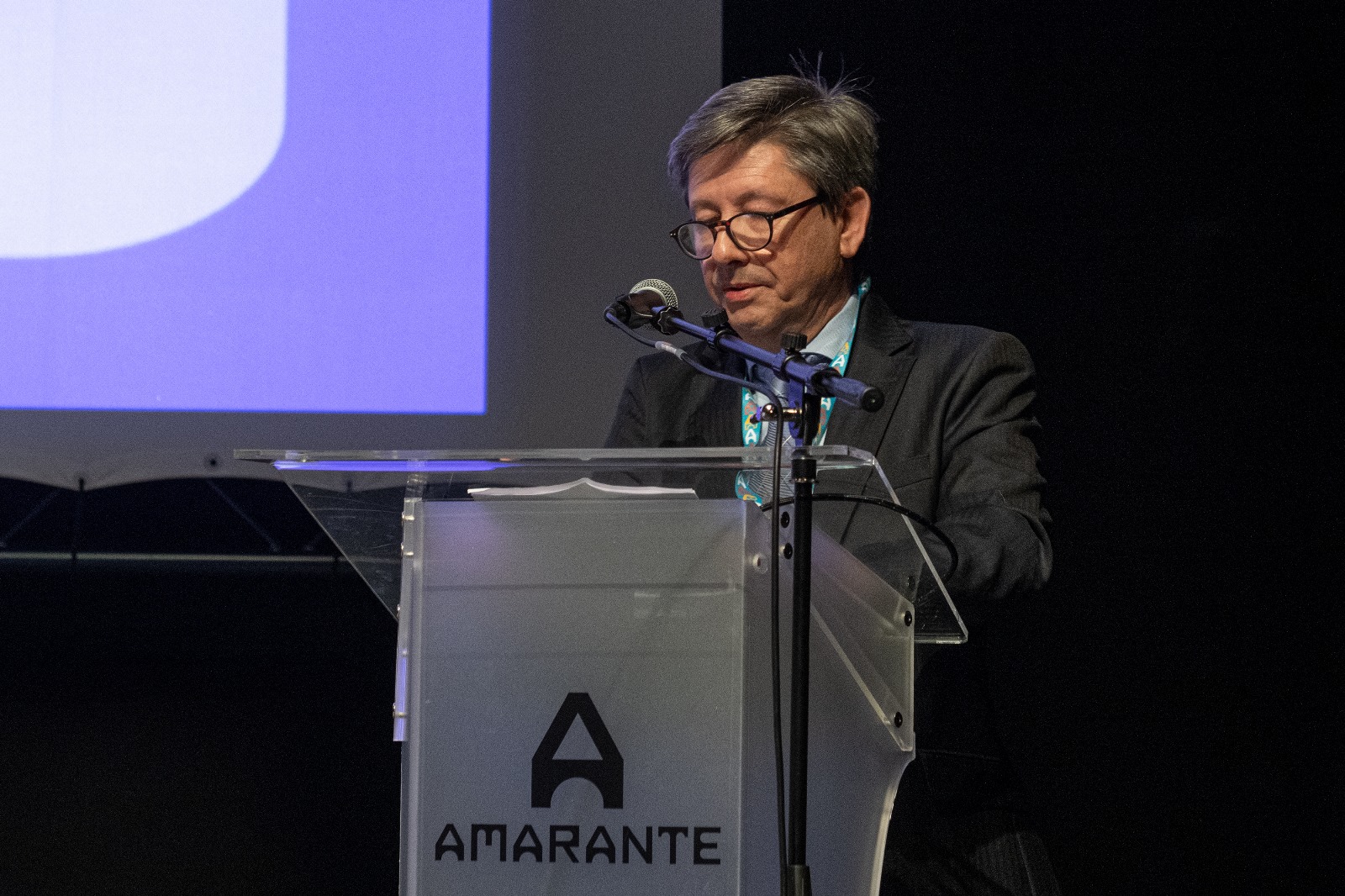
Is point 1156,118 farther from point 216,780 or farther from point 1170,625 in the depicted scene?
point 216,780

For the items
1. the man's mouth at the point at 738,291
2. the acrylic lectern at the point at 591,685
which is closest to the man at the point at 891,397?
A: the man's mouth at the point at 738,291

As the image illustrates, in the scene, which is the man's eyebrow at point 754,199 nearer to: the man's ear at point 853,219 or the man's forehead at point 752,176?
the man's forehead at point 752,176

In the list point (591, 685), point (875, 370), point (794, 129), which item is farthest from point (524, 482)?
point (794, 129)

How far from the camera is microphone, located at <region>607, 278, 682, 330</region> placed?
1.43 m

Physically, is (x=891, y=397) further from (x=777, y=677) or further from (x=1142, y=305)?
(x=1142, y=305)

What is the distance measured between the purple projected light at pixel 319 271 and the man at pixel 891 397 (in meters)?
1.08

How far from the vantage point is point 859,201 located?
1.97 metres

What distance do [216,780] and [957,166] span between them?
91.0 inches

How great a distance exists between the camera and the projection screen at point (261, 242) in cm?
294

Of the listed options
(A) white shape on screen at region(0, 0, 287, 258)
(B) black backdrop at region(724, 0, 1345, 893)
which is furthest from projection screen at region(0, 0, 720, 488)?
(B) black backdrop at region(724, 0, 1345, 893)

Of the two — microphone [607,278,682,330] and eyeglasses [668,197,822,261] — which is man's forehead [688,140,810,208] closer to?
eyeglasses [668,197,822,261]

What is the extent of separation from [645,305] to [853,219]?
65 cm

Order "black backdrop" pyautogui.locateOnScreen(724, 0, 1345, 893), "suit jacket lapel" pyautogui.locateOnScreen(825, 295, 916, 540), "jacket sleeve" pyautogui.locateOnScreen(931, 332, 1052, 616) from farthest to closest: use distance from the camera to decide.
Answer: "black backdrop" pyautogui.locateOnScreen(724, 0, 1345, 893), "suit jacket lapel" pyautogui.locateOnScreen(825, 295, 916, 540), "jacket sleeve" pyautogui.locateOnScreen(931, 332, 1052, 616)

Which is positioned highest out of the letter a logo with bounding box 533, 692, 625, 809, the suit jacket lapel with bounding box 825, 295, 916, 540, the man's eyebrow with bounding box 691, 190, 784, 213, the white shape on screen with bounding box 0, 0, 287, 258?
the white shape on screen with bounding box 0, 0, 287, 258
